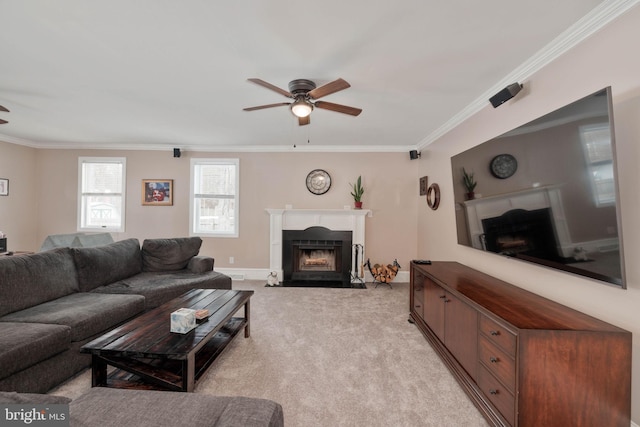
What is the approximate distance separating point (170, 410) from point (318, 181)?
412 cm

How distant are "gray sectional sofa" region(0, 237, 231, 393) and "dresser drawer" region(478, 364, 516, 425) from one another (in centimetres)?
282

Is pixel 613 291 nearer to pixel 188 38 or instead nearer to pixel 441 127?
pixel 441 127

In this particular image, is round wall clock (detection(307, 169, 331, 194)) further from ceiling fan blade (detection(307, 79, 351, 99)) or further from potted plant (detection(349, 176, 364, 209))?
ceiling fan blade (detection(307, 79, 351, 99))

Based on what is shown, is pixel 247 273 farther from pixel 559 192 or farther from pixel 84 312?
pixel 559 192

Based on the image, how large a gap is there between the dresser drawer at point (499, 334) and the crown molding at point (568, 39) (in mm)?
1874

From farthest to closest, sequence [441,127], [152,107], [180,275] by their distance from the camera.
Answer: [441,127], [180,275], [152,107]

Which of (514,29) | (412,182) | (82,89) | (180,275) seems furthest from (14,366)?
(412,182)

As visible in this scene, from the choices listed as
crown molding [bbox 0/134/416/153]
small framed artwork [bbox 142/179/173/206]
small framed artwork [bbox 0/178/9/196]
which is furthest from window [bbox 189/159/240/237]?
small framed artwork [bbox 0/178/9/196]

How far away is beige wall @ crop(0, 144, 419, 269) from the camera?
482cm

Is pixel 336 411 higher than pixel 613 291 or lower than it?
lower

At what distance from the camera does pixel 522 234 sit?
1977 millimetres

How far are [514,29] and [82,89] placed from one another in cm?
379

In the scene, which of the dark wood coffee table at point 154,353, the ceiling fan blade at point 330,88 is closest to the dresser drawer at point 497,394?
the dark wood coffee table at point 154,353

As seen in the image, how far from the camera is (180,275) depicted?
132 inches
